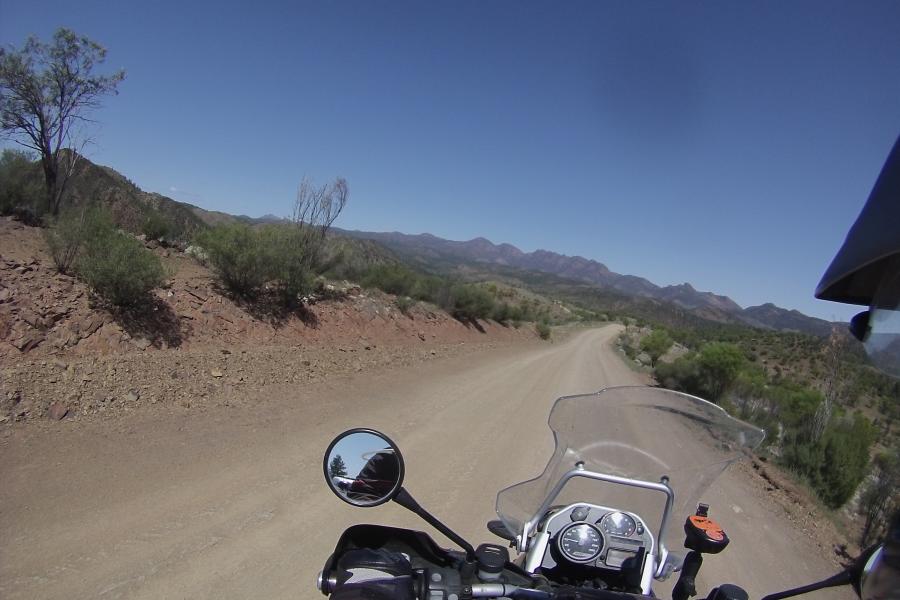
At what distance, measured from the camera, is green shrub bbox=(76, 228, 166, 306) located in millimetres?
9820

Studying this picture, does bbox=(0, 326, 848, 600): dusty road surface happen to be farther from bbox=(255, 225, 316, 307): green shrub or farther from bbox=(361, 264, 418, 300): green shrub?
bbox=(361, 264, 418, 300): green shrub

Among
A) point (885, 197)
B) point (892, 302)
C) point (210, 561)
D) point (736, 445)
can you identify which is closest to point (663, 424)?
point (736, 445)

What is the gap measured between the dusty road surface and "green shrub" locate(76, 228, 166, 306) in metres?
3.45

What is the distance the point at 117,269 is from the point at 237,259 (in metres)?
3.94

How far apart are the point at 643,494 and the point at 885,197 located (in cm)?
190

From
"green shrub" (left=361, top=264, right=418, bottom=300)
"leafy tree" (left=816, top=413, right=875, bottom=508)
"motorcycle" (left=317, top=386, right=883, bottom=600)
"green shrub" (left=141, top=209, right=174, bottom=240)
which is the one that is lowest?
"leafy tree" (left=816, top=413, right=875, bottom=508)

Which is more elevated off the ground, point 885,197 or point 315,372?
point 885,197

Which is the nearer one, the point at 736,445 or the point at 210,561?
the point at 736,445

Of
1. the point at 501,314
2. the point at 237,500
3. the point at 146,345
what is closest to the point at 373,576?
the point at 237,500

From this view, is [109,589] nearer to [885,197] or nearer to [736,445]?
[736,445]

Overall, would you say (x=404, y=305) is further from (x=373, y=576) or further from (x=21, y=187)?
(x=373, y=576)

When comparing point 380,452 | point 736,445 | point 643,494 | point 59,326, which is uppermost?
point 736,445

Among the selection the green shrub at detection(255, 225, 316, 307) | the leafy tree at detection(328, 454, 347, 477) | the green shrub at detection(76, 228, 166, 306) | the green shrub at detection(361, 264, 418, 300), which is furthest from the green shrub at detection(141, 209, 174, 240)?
the leafy tree at detection(328, 454, 347, 477)

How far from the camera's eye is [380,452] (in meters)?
2.37
